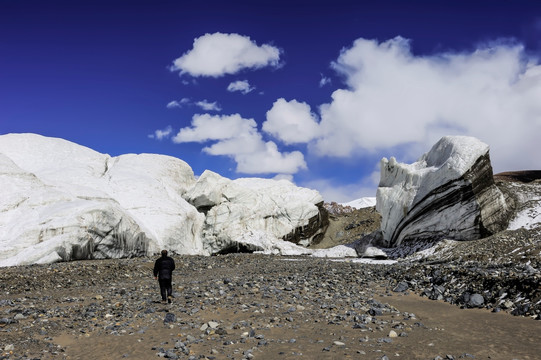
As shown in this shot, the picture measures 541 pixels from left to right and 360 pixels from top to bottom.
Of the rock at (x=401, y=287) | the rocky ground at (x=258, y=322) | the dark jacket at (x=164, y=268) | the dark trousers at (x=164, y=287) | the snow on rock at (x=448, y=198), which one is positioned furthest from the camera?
the snow on rock at (x=448, y=198)

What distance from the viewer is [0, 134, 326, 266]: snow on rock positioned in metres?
22.0

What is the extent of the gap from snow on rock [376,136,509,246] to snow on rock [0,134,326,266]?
33.9 feet

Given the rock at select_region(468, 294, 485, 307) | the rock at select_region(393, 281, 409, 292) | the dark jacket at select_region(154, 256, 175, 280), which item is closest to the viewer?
the rock at select_region(468, 294, 485, 307)

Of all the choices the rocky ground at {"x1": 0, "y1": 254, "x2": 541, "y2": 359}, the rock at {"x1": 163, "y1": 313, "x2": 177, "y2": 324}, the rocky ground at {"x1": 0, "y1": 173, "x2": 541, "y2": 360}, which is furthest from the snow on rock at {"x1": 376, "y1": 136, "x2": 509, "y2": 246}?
the rock at {"x1": 163, "y1": 313, "x2": 177, "y2": 324}

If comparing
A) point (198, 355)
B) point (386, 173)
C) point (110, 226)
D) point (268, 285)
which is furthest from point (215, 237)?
point (198, 355)

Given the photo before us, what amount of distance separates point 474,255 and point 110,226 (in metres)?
21.2

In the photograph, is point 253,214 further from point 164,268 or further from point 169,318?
point 169,318

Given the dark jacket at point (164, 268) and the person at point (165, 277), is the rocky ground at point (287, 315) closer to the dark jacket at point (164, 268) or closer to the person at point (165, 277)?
the person at point (165, 277)

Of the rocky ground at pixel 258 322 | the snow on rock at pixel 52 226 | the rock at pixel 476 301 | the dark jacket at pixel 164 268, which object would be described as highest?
the snow on rock at pixel 52 226

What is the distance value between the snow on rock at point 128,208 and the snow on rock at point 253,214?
0.32ft

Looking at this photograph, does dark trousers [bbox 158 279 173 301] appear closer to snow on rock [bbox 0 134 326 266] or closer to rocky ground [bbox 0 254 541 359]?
rocky ground [bbox 0 254 541 359]

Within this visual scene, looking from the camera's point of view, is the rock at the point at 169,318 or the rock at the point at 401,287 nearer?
the rock at the point at 169,318

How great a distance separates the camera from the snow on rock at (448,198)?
2277 centimetres

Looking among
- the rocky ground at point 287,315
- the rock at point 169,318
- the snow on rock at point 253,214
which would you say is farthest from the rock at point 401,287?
the snow on rock at point 253,214
